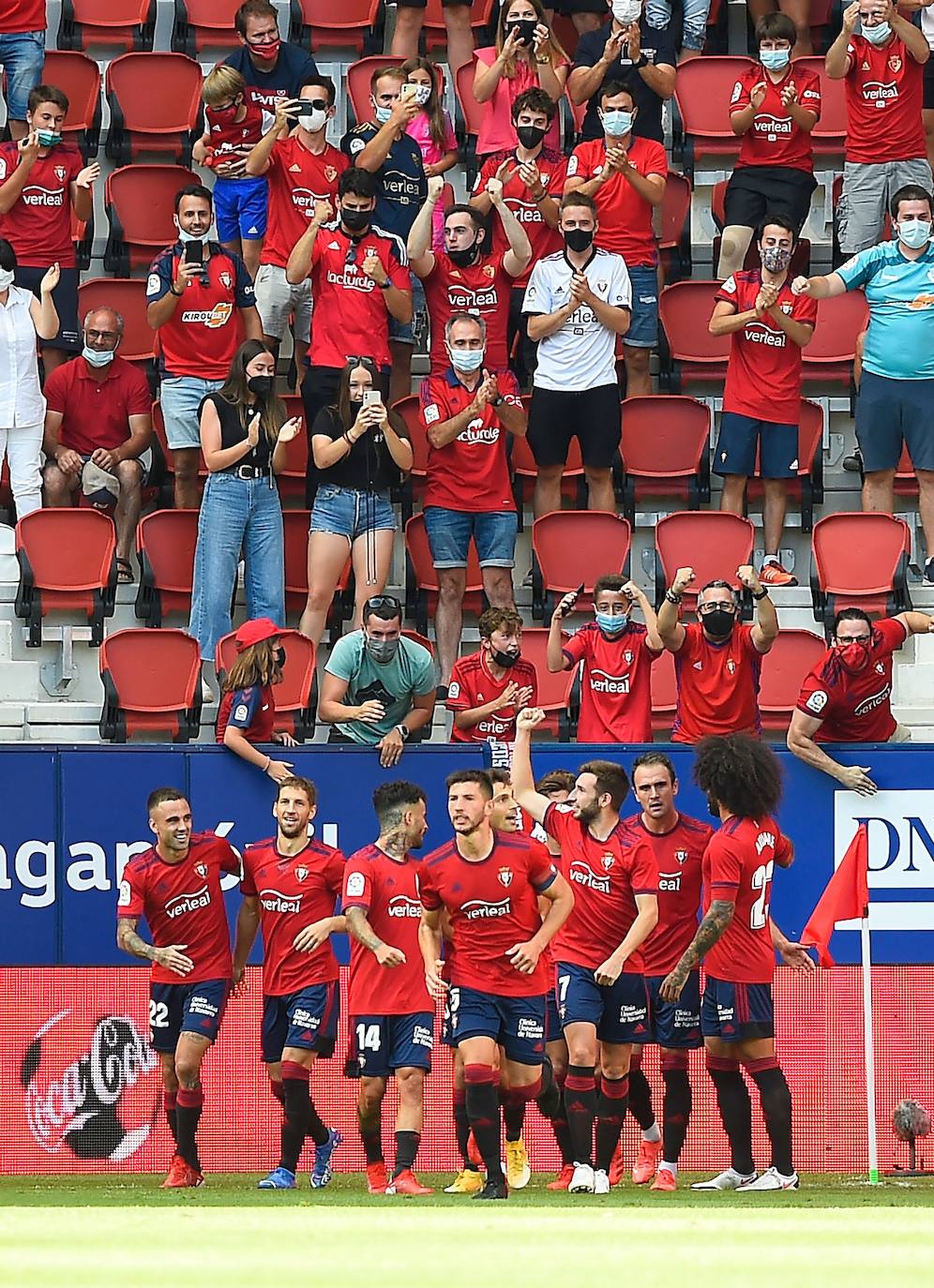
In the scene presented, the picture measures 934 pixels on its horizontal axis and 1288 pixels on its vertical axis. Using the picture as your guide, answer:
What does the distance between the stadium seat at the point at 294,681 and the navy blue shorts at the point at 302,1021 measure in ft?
7.31

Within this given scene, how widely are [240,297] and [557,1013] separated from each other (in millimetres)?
5470

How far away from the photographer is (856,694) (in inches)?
485

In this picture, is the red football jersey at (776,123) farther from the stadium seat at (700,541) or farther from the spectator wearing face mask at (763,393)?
the stadium seat at (700,541)

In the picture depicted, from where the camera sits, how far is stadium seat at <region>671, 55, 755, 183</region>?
55.2 feet

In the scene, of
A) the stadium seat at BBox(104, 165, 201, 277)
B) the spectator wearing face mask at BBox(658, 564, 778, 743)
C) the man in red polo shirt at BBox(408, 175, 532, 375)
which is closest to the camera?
the spectator wearing face mask at BBox(658, 564, 778, 743)

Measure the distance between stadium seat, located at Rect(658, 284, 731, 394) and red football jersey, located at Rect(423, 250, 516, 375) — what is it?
1.59 metres

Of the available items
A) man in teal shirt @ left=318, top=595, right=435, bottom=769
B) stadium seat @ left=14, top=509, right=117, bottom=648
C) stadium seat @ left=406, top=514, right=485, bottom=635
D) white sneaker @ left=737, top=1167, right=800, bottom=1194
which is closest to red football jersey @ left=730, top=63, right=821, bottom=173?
stadium seat @ left=406, top=514, right=485, bottom=635

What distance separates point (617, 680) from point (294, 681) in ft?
6.27

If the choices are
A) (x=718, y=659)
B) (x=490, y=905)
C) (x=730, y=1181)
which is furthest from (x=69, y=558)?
(x=730, y=1181)

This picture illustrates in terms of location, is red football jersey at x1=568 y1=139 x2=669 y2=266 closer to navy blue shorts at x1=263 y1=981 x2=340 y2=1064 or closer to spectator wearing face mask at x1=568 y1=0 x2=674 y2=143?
spectator wearing face mask at x1=568 y1=0 x2=674 y2=143

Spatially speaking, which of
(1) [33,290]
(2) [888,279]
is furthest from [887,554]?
(1) [33,290]

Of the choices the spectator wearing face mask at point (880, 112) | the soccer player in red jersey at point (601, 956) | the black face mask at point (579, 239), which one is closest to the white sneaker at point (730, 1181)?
the soccer player in red jersey at point (601, 956)

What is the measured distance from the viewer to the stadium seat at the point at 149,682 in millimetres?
13203

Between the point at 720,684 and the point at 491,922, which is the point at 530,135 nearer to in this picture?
the point at 720,684
